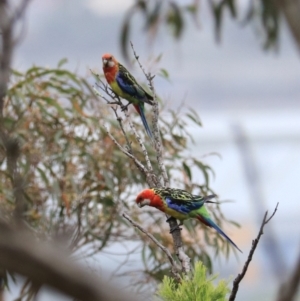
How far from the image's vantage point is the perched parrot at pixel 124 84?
1569 millimetres

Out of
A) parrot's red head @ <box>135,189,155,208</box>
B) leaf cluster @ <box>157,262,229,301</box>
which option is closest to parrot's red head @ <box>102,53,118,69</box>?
parrot's red head @ <box>135,189,155,208</box>

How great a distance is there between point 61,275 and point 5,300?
6.85 ft

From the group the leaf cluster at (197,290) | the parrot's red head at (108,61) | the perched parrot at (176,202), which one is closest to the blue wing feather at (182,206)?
the perched parrot at (176,202)

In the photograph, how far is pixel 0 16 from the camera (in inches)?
17.1

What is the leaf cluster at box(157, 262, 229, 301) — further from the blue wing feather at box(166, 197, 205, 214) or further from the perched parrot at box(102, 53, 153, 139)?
the perched parrot at box(102, 53, 153, 139)

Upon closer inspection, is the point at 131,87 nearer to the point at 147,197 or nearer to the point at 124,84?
the point at 124,84

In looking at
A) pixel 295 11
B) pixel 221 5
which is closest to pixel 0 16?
pixel 295 11

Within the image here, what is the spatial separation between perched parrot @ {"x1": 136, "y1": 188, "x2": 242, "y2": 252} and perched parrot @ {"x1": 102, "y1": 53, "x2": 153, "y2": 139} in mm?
183

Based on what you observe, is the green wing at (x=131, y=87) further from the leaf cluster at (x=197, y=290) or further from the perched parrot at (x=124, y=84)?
the leaf cluster at (x=197, y=290)

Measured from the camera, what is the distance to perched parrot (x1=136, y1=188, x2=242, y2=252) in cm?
142

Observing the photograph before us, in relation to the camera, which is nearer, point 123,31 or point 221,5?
point 123,31

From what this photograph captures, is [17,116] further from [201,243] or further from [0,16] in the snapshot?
[0,16]

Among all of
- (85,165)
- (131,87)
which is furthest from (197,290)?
(85,165)

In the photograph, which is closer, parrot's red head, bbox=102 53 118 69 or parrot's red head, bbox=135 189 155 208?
parrot's red head, bbox=135 189 155 208
